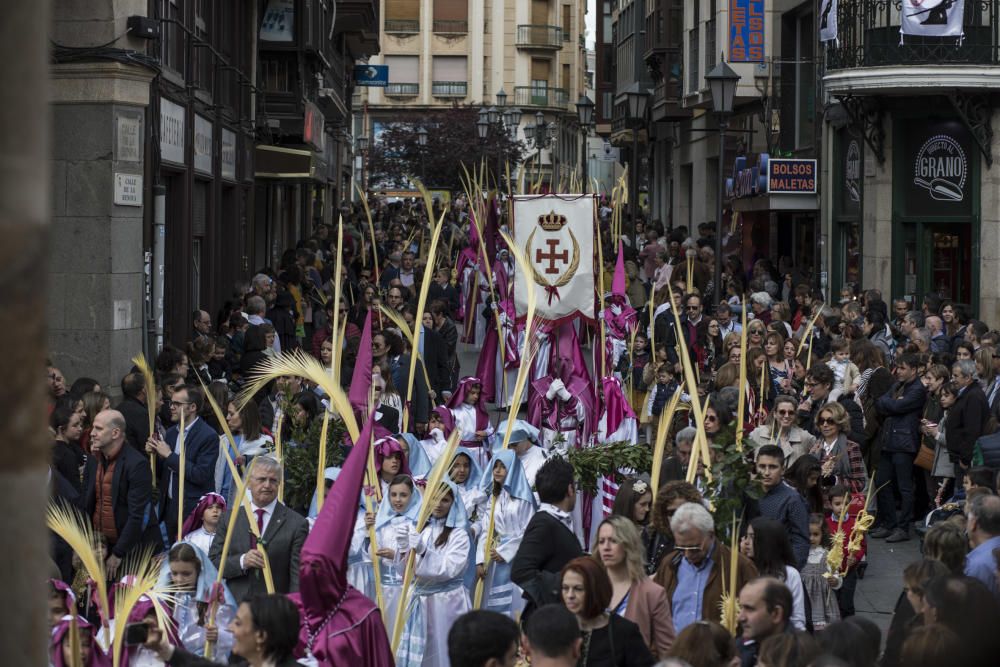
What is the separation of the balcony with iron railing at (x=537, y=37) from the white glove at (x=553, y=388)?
7304 cm

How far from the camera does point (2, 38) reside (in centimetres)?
139

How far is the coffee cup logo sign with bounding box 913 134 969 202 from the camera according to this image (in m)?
22.2

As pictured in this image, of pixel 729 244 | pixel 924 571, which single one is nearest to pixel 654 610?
pixel 924 571

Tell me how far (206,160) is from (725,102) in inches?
257

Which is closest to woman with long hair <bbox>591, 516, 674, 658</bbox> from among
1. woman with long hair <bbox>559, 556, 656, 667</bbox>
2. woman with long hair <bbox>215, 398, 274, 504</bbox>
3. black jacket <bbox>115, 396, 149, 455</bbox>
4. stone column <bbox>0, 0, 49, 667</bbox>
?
woman with long hair <bbox>559, 556, 656, 667</bbox>

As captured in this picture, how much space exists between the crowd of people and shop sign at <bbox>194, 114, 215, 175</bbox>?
4117 millimetres

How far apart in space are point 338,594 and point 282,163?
2084 cm

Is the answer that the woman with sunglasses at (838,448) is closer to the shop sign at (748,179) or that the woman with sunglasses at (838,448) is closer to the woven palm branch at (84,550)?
the woven palm branch at (84,550)

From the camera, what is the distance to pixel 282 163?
26.5 metres

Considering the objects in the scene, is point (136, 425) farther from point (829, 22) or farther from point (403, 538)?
point (829, 22)

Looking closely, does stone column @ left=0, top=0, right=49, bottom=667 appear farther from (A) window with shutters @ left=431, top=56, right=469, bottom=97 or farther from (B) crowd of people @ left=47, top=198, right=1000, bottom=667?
(A) window with shutters @ left=431, top=56, right=469, bottom=97

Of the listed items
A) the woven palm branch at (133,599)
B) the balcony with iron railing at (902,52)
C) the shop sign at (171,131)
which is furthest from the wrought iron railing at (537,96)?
the woven palm branch at (133,599)

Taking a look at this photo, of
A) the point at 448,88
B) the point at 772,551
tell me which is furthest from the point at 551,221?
the point at 448,88

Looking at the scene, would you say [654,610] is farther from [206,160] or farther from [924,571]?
[206,160]
